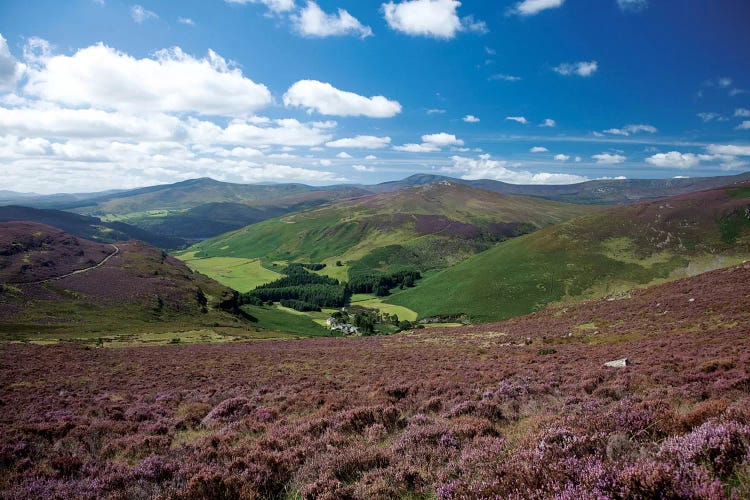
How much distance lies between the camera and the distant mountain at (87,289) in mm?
85894

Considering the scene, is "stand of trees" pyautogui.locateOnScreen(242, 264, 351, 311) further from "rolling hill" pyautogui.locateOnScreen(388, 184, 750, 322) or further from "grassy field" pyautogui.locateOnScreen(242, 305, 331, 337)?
"rolling hill" pyautogui.locateOnScreen(388, 184, 750, 322)

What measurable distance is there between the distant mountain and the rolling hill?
79.0 m

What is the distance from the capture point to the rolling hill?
112562 millimetres

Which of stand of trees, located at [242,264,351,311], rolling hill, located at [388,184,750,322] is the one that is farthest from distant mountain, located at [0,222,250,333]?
rolling hill, located at [388,184,750,322]

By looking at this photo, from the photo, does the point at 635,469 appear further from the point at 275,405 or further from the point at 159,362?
the point at 159,362

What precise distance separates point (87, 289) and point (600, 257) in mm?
162276

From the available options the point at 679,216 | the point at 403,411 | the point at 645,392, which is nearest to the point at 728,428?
the point at 645,392

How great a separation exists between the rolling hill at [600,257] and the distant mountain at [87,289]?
259ft

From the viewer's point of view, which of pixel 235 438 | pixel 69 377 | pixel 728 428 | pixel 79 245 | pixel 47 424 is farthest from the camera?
pixel 79 245

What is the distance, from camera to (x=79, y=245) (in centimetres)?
14888

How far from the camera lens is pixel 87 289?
10519cm

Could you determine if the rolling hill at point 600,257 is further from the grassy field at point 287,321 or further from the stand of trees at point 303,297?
the grassy field at point 287,321

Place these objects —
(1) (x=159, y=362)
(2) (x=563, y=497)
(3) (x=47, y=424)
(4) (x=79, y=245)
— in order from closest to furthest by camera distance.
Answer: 1. (2) (x=563, y=497)
2. (3) (x=47, y=424)
3. (1) (x=159, y=362)
4. (4) (x=79, y=245)

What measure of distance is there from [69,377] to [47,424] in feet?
64.9
